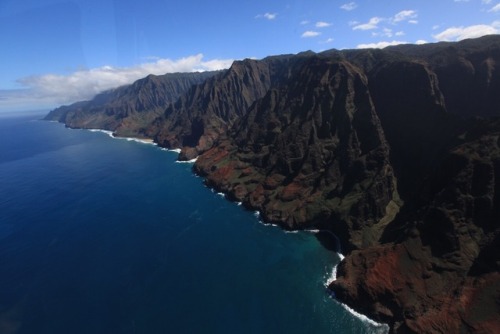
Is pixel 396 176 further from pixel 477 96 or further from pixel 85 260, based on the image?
pixel 85 260

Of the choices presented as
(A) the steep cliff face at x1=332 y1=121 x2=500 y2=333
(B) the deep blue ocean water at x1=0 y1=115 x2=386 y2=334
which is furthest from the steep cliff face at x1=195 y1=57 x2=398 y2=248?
(A) the steep cliff face at x1=332 y1=121 x2=500 y2=333

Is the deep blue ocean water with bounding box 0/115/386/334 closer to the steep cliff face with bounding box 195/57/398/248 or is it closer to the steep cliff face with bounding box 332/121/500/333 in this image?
the steep cliff face with bounding box 332/121/500/333

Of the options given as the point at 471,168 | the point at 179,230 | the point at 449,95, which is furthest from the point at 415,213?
the point at 449,95

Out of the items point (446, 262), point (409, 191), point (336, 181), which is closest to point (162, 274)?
point (446, 262)

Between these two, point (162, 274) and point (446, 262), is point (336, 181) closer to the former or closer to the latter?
point (446, 262)

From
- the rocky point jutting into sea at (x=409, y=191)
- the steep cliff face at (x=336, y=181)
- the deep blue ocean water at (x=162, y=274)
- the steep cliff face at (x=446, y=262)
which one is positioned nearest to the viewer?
the steep cliff face at (x=446, y=262)

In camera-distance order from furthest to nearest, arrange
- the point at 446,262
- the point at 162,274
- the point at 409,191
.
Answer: the point at 409,191 → the point at 162,274 → the point at 446,262

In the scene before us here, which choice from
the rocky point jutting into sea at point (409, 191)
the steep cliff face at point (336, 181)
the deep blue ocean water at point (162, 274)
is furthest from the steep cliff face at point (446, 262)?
the steep cliff face at point (336, 181)

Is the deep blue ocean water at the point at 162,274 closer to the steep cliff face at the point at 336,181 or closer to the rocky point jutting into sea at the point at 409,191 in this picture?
the steep cliff face at the point at 336,181
